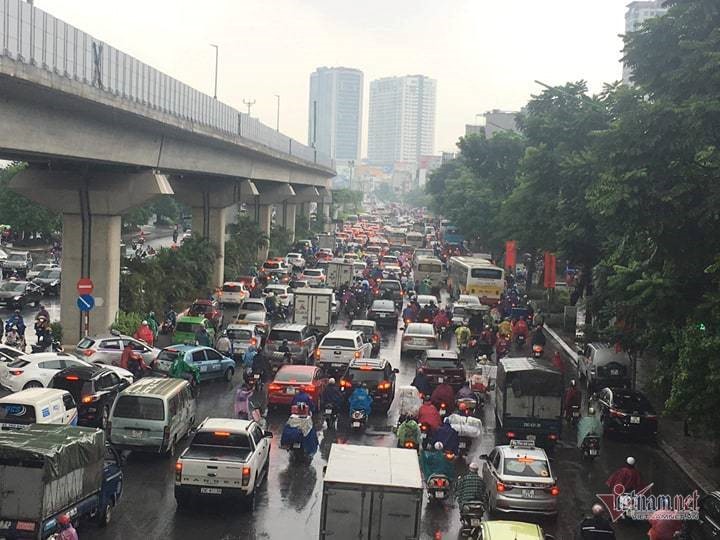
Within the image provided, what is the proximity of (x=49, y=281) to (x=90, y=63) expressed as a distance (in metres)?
24.2

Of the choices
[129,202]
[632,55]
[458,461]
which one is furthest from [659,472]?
[129,202]

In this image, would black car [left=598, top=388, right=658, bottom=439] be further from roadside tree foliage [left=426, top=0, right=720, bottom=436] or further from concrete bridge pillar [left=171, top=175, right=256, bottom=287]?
concrete bridge pillar [left=171, top=175, right=256, bottom=287]

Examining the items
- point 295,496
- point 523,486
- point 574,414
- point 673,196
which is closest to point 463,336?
point 574,414

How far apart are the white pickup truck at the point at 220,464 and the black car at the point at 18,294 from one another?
3120 centimetres

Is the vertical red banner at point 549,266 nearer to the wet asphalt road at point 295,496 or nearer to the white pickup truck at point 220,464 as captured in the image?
the wet asphalt road at point 295,496

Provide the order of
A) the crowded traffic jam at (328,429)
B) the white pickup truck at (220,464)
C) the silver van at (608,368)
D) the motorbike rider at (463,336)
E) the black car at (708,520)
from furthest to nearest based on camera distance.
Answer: the motorbike rider at (463,336), the silver van at (608,368), the white pickup truck at (220,464), the black car at (708,520), the crowded traffic jam at (328,429)

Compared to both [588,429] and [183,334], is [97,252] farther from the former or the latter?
[588,429]

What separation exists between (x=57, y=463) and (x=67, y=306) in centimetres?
2369

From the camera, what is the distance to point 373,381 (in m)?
25.4

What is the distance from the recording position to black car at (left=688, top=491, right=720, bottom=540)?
1450 centimetres

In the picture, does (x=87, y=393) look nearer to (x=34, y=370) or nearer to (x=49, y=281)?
(x=34, y=370)

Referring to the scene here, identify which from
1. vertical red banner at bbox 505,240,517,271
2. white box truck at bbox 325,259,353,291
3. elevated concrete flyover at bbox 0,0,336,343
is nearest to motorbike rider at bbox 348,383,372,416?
elevated concrete flyover at bbox 0,0,336,343

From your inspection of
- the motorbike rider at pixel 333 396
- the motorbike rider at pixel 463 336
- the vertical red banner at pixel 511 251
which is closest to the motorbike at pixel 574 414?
the motorbike rider at pixel 333 396

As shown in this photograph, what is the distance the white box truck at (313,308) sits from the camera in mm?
39500
